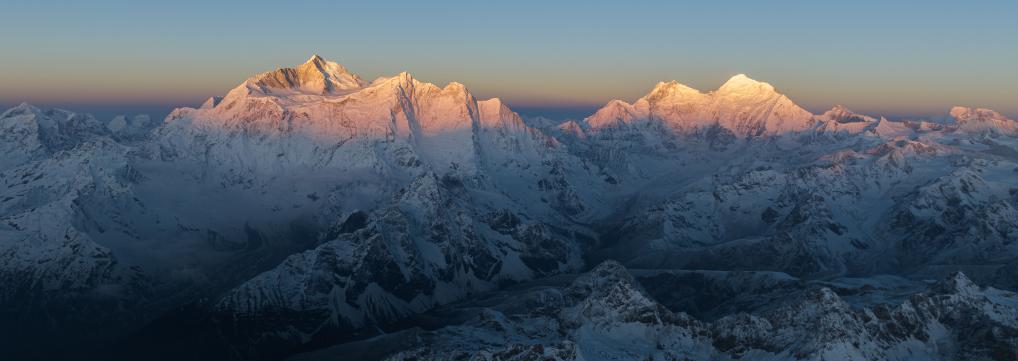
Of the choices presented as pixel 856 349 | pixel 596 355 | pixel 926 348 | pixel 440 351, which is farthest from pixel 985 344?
pixel 440 351

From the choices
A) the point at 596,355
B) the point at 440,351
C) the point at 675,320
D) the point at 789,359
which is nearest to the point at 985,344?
the point at 789,359

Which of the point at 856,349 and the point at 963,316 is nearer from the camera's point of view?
the point at 856,349

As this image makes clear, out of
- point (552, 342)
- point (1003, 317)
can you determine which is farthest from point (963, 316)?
point (552, 342)

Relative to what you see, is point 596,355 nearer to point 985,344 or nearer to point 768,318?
point 768,318

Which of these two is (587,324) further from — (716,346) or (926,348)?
(926,348)

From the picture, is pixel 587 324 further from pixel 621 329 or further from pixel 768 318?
pixel 768 318

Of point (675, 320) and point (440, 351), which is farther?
point (675, 320)

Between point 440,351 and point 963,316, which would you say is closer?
point 440,351
